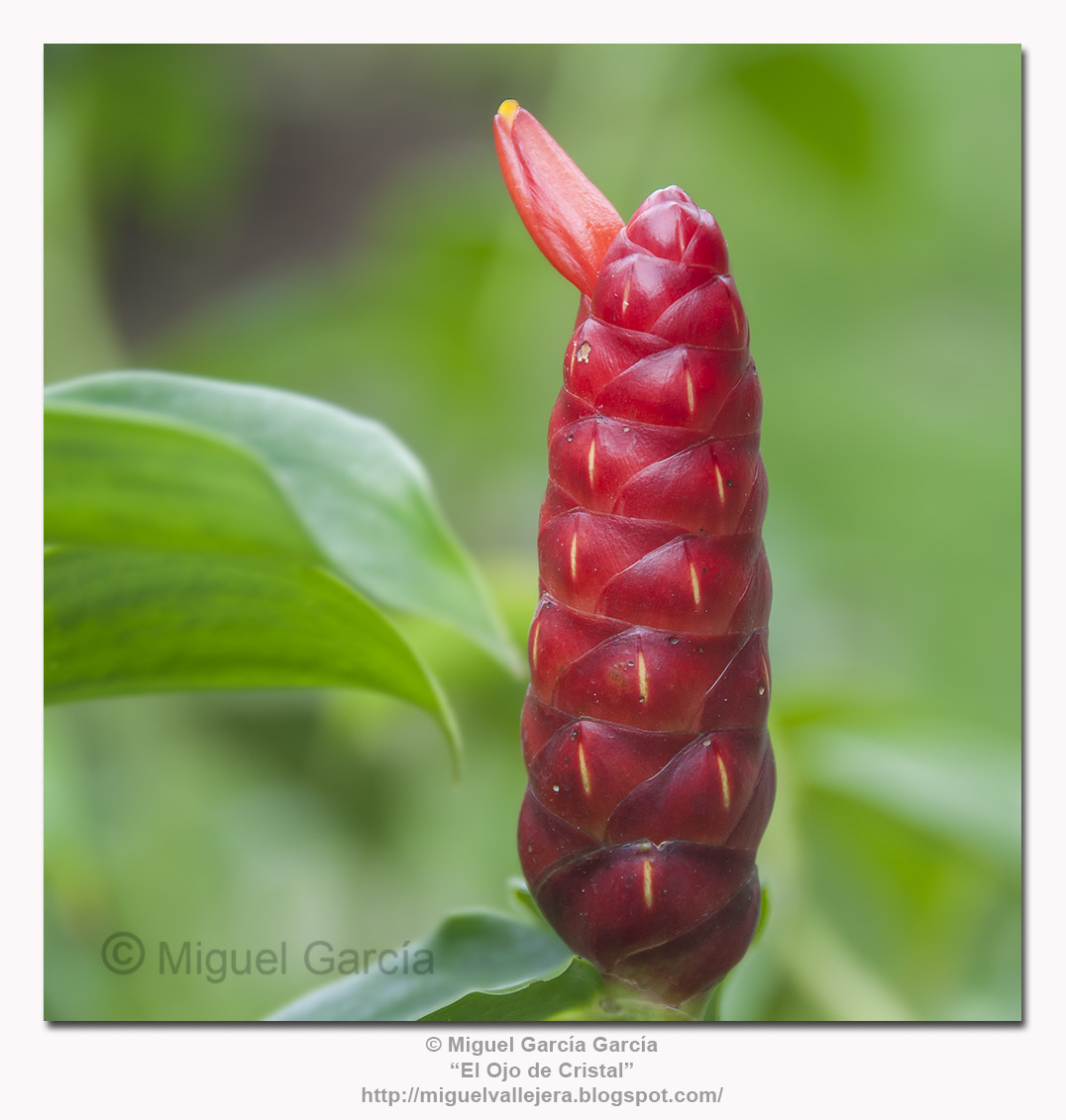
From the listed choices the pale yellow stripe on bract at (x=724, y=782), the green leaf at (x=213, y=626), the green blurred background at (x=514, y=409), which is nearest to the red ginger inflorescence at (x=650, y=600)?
the pale yellow stripe on bract at (x=724, y=782)

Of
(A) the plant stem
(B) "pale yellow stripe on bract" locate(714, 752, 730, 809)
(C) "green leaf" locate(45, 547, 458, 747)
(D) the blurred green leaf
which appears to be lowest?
(A) the plant stem

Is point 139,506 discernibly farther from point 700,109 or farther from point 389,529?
point 700,109

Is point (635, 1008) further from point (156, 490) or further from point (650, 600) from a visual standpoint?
point (156, 490)

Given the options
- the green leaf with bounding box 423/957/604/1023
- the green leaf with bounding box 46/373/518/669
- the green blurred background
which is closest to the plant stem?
the green leaf with bounding box 423/957/604/1023

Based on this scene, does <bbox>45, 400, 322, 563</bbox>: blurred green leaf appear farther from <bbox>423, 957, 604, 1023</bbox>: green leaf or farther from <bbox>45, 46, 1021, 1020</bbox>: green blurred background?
<bbox>45, 46, 1021, 1020</bbox>: green blurred background

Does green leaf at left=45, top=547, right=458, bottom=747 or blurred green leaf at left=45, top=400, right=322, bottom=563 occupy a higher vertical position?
blurred green leaf at left=45, top=400, right=322, bottom=563

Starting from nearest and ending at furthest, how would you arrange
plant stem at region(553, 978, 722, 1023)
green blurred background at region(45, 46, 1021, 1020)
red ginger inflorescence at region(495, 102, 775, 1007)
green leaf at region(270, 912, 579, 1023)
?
1. red ginger inflorescence at region(495, 102, 775, 1007)
2. plant stem at region(553, 978, 722, 1023)
3. green leaf at region(270, 912, 579, 1023)
4. green blurred background at region(45, 46, 1021, 1020)

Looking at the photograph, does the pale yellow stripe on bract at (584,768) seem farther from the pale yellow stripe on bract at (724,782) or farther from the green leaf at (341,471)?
the green leaf at (341,471)
